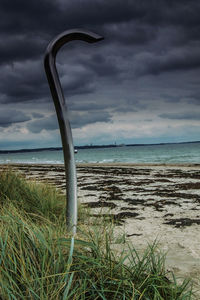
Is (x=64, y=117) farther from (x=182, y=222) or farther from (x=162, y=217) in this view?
(x=162, y=217)

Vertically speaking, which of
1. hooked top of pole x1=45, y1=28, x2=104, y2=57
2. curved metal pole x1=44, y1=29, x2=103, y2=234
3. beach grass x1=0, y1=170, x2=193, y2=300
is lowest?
beach grass x1=0, y1=170, x2=193, y2=300

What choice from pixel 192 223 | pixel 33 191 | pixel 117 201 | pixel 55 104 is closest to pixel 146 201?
pixel 117 201

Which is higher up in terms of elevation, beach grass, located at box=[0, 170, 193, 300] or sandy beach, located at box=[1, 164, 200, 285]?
beach grass, located at box=[0, 170, 193, 300]

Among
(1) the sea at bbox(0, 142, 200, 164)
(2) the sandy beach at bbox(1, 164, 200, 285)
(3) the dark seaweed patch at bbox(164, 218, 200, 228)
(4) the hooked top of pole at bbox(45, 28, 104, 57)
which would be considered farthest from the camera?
(1) the sea at bbox(0, 142, 200, 164)

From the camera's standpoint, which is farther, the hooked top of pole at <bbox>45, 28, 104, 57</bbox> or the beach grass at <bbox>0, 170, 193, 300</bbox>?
the hooked top of pole at <bbox>45, 28, 104, 57</bbox>

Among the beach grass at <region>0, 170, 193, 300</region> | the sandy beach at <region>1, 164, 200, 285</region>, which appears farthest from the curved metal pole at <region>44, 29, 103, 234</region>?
the beach grass at <region>0, 170, 193, 300</region>

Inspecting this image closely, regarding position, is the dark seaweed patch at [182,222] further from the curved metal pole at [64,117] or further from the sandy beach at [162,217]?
the curved metal pole at [64,117]

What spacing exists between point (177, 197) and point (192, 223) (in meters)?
3.12

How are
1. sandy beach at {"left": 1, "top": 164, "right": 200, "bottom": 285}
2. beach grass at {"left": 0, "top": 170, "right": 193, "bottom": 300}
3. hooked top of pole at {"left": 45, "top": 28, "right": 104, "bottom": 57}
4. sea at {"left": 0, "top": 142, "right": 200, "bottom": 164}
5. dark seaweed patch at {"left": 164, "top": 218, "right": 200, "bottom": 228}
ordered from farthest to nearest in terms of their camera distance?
sea at {"left": 0, "top": 142, "right": 200, "bottom": 164} → dark seaweed patch at {"left": 164, "top": 218, "right": 200, "bottom": 228} → sandy beach at {"left": 1, "top": 164, "right": 200, "bottom": 285} → hooked top of pole at {"left": 45, "top": 28, "right": 104, "bottom": 57} → beach grass at {"left": 0, "top": 170, "right": 193, "bottom": 300}

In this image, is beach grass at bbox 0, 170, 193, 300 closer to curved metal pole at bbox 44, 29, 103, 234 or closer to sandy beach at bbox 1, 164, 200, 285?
sandy beach at bbox 1, 164, 200, 285

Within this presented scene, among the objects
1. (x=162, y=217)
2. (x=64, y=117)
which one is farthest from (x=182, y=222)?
(x=64, y=117)

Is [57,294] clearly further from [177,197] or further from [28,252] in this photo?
[177,197]

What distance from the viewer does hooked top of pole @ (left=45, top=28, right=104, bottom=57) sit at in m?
3.96

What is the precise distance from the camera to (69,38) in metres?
4.11
